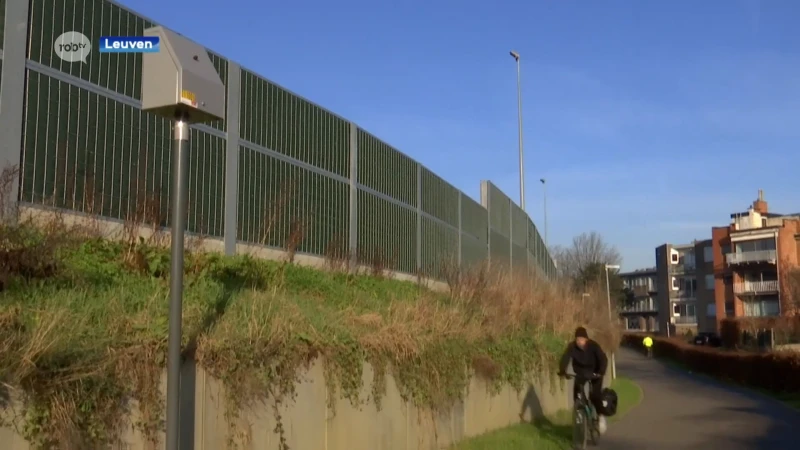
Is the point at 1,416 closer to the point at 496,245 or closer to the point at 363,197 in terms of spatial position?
the point at 363,197

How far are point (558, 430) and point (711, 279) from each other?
8647cm

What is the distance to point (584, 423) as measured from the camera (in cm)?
1237

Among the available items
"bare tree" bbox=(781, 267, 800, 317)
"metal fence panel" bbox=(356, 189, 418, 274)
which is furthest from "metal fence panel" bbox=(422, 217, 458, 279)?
"bare tree" bbox=(781, 267, 800, 317)

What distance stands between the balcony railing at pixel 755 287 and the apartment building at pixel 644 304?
40.5 meters

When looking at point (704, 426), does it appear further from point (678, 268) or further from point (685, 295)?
point (678, 268)

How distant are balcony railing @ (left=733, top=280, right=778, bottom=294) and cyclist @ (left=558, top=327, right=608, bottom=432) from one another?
244 feet

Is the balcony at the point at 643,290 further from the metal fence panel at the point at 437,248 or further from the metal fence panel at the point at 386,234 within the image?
the metal fence panel at the point at 386,234

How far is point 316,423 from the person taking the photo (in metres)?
8.34

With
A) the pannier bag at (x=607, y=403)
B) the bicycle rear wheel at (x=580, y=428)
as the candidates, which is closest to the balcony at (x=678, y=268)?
the pannier bag at (x=607, y=403)

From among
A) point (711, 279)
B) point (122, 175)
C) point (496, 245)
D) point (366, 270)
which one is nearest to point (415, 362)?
point (122, 175)

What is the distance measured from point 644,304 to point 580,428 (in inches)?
4805

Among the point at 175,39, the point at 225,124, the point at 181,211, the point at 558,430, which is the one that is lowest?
the point at 558,430

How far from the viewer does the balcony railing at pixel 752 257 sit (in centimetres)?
8119

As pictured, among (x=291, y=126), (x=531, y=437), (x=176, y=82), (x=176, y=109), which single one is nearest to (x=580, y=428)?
(x=531, y=437)
